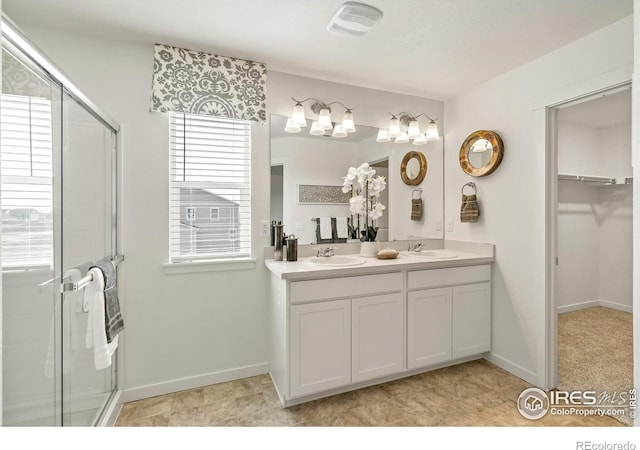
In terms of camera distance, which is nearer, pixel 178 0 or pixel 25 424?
pixel 25 424

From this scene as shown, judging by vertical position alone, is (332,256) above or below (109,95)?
below

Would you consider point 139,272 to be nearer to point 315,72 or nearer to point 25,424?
point 25,424

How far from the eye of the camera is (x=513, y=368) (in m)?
2.44

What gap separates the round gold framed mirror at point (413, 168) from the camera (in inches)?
116

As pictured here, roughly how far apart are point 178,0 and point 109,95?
2.65 ft

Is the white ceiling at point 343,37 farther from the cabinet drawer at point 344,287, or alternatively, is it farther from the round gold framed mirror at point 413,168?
the cabinet drawer at point 344,287

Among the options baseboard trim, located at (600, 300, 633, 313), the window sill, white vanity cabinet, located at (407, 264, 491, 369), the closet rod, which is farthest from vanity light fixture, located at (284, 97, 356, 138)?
baseboard trim, located at (600, 300, 633, 313)

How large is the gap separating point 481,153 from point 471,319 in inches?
54.8

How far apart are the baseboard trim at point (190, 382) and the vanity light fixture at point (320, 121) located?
1879 millimetres

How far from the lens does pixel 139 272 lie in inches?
83.5

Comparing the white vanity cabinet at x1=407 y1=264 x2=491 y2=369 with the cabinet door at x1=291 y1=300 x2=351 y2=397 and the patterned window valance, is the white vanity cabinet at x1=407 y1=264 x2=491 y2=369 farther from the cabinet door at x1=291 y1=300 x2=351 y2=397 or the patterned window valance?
the patterned window valance

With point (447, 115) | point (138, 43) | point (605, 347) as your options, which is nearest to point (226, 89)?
point (138, 43)

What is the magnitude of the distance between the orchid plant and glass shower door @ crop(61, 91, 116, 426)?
1.72 meters

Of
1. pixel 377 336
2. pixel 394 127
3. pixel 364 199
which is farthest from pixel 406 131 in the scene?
pixel 377 336
